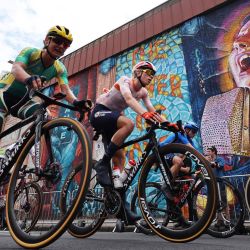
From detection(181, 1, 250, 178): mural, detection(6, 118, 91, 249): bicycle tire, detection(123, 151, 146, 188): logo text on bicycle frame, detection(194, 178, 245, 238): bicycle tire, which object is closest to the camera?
detection(6, 118, 91, 249): bicycle tire

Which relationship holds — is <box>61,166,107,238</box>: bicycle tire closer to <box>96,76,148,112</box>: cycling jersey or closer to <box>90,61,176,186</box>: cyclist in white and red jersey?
<box>90,61,176,186</box>: cyclist in white and red jersey

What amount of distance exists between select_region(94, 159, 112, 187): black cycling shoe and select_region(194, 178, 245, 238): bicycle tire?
3.98 feet

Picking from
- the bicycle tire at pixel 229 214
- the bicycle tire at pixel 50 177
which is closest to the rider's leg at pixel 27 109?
the bicycle tire at pixel 50 177

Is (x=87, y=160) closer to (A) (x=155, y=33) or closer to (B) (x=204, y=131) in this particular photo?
(B) (x=204, y=131)

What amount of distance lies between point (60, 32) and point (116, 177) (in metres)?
1.68

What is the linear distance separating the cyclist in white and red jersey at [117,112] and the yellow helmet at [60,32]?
94 cm

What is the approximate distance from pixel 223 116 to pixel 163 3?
4.91 metres

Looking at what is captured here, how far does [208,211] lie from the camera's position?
230 centimetres

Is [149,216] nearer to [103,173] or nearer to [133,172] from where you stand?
[133,172]

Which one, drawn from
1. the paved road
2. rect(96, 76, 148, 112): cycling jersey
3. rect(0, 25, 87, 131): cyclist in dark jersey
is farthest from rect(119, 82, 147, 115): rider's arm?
the paved road

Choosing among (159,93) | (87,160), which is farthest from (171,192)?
(159,93)

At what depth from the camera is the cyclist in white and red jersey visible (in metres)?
3.30

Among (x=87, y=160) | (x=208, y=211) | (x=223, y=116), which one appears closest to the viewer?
(x=87, y=160)

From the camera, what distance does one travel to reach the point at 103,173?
129 inches
